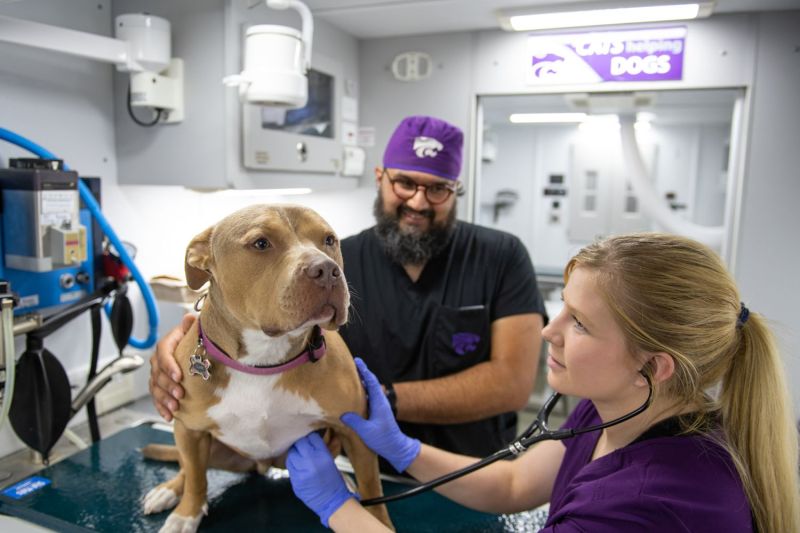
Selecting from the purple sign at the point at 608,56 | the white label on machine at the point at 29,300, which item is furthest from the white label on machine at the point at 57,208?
the purple sign at the point at 608,56

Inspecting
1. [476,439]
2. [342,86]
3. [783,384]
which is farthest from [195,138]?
[783,384]

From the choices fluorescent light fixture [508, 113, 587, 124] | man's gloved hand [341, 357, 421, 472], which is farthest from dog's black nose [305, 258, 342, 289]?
fluorescent light fixture [508, 113, 587, 124]

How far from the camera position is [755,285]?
2.29 metres

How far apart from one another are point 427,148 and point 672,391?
91 cm

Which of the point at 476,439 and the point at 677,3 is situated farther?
the point at 677,3

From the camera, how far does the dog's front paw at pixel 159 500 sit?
121 centimetres

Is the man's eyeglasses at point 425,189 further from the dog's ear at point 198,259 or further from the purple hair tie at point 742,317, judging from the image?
the purple hair tie at point 742,317

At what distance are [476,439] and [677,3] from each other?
1502mm

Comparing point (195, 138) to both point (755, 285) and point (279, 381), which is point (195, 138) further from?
A: point (755, 285)

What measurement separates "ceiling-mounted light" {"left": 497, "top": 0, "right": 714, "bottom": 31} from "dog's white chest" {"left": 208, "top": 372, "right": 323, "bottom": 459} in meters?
1.58

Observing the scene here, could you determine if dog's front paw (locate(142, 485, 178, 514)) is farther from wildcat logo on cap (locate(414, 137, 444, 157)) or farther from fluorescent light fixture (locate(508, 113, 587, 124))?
fluorescent light fixture (locate(508, 113, 587, 124))

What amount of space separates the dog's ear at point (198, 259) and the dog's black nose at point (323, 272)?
0.23 meters

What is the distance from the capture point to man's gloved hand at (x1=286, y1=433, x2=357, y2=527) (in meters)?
1.08

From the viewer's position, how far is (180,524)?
114 centimetres
